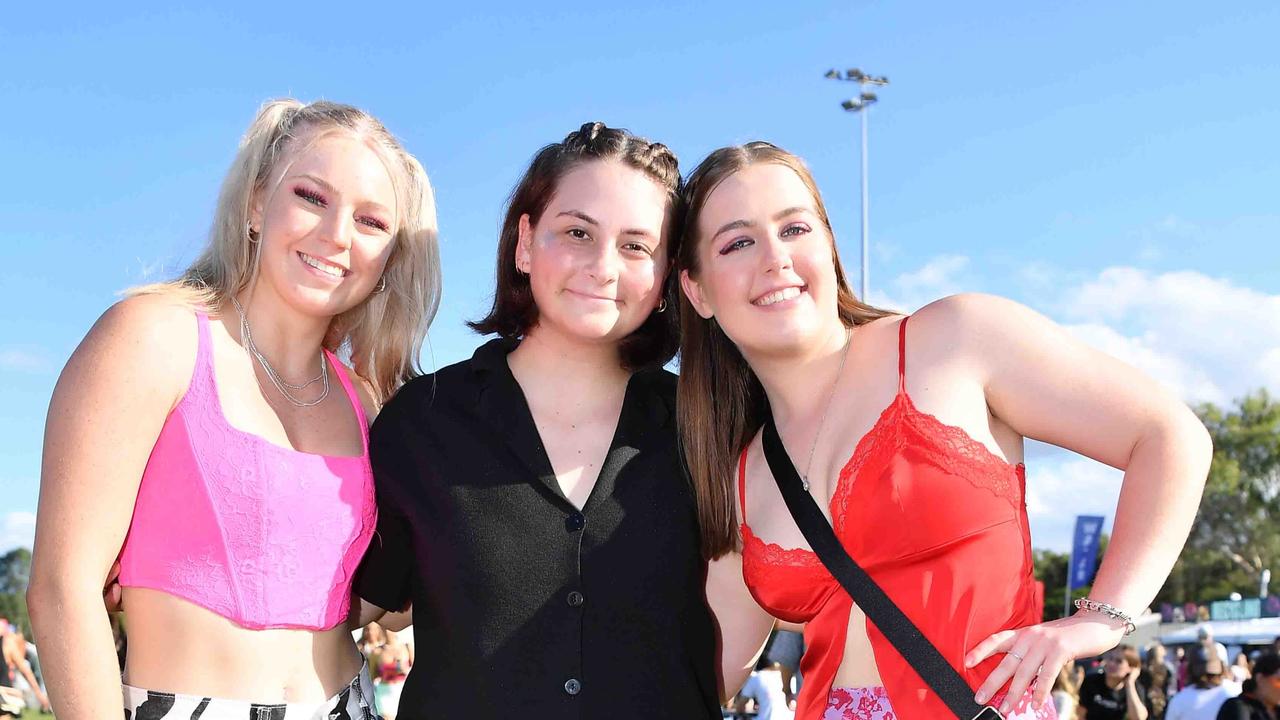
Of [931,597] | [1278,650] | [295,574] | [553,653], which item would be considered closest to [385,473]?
[295,574]

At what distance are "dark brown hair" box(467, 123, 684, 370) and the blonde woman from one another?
377mm

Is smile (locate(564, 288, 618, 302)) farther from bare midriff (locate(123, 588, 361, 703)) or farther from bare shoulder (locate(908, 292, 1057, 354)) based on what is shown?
bare midriff (locate(123, 588, 361, 703))

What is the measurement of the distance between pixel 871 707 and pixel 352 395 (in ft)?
5.70

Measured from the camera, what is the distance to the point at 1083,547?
1105 inches

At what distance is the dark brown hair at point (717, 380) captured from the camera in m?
3.00

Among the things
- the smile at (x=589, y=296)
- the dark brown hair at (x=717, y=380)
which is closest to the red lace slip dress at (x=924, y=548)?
the dark brown hair at (x=717, y=380)

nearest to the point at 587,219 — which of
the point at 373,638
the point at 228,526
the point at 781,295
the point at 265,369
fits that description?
the point at 781,295

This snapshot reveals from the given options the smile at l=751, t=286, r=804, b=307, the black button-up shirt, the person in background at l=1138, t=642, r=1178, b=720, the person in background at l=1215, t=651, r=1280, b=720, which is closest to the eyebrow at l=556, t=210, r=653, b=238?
the smile at l=751, t=286, r=804, b=307

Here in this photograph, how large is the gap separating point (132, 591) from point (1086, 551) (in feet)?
95.0

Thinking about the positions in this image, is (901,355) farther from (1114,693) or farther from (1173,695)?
(1173,695)

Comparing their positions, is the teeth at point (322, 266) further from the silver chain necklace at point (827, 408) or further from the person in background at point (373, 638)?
the person in background at point (373, 638)

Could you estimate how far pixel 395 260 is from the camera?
11.0 feet

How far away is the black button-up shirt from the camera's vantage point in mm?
2734

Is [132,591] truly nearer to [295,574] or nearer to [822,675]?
[295,574]
